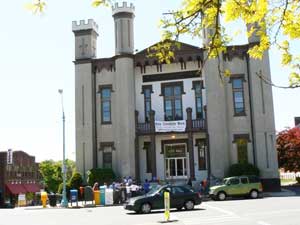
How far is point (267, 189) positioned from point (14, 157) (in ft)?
135

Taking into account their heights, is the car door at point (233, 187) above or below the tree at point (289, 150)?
below

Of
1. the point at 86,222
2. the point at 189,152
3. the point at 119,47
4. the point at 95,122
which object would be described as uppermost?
the point at 119,47

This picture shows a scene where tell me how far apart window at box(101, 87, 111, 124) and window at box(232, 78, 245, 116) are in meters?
11.3

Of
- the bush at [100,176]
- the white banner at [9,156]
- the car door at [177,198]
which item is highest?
the white banner at [9,156]

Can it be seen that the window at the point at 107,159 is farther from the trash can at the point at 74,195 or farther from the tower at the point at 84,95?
the trash can at the point at 74,195

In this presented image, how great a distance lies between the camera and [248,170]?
37312 mm

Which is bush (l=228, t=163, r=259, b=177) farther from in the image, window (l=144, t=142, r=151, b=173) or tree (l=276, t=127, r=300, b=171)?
tree (l=276, t=127, r=300, b=171)

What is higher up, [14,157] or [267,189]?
[14,157]

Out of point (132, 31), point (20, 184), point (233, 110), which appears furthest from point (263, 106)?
point (20, 184)

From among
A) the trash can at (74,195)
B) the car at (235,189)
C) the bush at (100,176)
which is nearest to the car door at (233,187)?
the car at (235,189)

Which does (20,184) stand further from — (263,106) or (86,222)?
(86,222)

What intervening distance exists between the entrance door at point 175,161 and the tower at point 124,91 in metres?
3.17

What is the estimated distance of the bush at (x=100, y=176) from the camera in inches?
1563

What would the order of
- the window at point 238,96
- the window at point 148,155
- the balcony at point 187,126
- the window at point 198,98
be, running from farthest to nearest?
1. the window at point 148,155
2. the window at point 198,98
3. the window at point 238,96
4. the balcony at point 187,126
